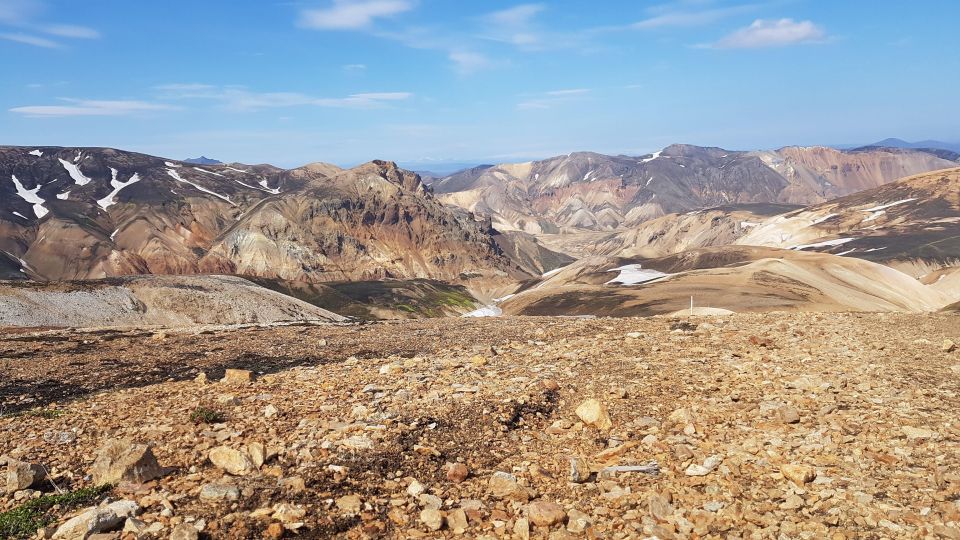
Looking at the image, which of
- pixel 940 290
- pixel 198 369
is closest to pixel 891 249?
pixel 940 290

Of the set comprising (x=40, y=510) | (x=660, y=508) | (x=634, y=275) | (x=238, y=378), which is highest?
(x=660, y=508)

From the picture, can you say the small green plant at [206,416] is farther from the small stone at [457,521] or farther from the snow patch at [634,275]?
the snow patch at [634,275]

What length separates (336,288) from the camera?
155 metres

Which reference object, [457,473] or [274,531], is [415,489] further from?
[274,531]

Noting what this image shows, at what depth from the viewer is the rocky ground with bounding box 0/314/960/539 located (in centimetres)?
881

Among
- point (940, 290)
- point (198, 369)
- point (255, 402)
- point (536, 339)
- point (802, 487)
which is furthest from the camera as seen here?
point (940, 290)

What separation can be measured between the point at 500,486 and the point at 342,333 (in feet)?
84.2

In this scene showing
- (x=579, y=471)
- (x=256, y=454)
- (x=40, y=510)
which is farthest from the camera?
(x=256, y=454)

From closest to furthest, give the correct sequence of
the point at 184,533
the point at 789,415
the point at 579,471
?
the point at 184,533 → the point at 579,471 → the point at 789,415

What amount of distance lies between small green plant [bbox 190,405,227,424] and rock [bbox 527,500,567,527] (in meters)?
7.53

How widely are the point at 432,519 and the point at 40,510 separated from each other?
6041 mm

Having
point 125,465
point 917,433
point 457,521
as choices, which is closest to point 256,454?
point 125,465

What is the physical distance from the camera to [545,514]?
8961 mm

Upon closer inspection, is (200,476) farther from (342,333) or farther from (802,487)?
(342,333)
